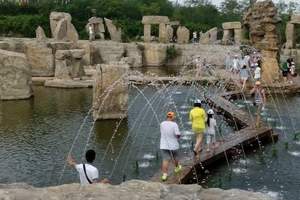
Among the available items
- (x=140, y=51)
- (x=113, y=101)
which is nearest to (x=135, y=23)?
(x=140, y=51)

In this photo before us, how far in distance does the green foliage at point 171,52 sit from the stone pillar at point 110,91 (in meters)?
21.6

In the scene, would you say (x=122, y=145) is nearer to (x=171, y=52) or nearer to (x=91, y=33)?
(x=171, y=52)

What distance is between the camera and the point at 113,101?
1616 centimetres

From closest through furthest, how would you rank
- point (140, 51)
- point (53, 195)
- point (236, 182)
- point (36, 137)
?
1. point (53, 195)
2. point (236, 182)
3. point (36, 137)
4. point (140, 51)

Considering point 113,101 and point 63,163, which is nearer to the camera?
point 63,163

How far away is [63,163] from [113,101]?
16.0 feet

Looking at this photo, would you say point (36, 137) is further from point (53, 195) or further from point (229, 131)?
point (53, 195)

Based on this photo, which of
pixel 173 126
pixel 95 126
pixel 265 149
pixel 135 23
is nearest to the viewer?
pixel 173 126

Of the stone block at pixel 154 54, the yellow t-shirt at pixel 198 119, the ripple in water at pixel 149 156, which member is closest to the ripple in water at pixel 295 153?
the yellow t-shirt at pixel 198 119

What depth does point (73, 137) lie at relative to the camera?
1391 centimetres

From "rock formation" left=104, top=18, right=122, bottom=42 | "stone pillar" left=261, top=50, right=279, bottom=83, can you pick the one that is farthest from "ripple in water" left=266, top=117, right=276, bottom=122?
"rock formation" left=104, top=18, right=122, bottom=42

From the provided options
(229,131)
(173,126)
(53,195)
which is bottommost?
(229,131)

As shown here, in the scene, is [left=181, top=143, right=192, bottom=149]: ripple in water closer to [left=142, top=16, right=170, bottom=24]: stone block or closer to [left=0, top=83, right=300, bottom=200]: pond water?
[left=0, top=83, right=300, bottom=200]: pond water

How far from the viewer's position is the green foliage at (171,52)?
124 ft
